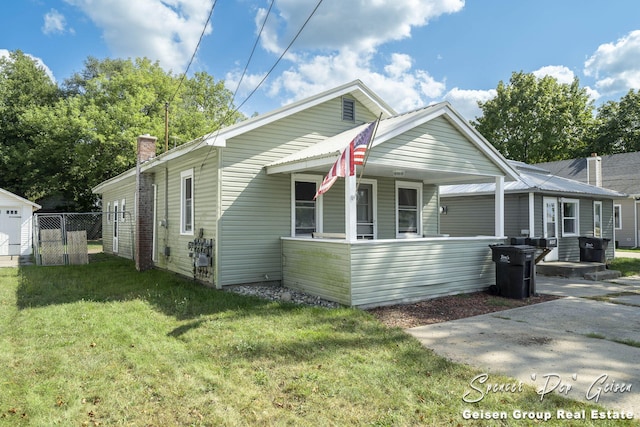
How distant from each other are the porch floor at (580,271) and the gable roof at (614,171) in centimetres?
1518

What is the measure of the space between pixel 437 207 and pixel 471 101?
2995 centimetres

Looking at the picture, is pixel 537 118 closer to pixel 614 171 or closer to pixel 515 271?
pixel 614 171

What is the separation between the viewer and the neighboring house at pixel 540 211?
13.7 meters

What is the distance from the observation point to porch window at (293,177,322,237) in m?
9.63

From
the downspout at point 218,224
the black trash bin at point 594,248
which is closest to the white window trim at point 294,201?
the downspout at point 218,224

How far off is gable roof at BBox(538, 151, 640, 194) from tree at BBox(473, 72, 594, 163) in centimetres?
609

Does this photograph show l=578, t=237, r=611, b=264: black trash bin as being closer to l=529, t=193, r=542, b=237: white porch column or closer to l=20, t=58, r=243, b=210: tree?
l=529, t=193, r=542, b=237: white porch column

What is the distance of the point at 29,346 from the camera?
5172 millimetres

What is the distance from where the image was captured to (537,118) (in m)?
33.5

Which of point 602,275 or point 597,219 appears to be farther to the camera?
point 597,219

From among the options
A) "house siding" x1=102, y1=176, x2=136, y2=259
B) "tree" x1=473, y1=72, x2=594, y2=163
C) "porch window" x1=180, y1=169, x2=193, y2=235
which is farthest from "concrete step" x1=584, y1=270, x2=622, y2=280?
"tree" x1=473, y1=72, x2=594, y2=163

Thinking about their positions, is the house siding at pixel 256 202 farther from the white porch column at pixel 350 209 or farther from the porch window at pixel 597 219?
the porch window at pixel 597 219

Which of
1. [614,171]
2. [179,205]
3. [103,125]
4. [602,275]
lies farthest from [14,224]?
[614,171]

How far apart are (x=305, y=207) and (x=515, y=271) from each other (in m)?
4.75
